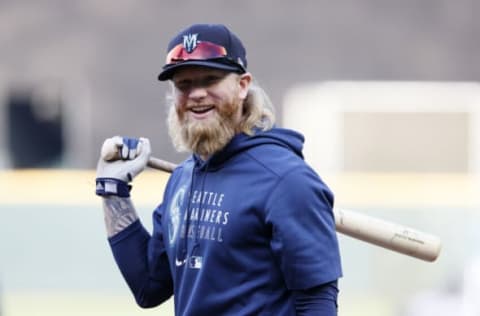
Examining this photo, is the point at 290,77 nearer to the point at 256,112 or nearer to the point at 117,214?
the point at 117,214

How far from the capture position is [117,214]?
8.95 ft

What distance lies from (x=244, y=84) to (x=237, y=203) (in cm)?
29

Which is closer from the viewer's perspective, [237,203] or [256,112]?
[237,203]

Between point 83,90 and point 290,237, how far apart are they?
11966 mm

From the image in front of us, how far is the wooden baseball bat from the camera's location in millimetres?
2855

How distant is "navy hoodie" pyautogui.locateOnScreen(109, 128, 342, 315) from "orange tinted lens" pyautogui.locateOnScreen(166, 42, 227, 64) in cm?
19

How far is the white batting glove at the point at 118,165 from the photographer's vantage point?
2717 millimetres

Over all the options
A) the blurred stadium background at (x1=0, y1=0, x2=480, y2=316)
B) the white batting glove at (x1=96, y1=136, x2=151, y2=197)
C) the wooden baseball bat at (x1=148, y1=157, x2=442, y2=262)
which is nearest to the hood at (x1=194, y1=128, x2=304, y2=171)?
the white batting glove at (x1=96, y1=136, x2=151, y2=197)

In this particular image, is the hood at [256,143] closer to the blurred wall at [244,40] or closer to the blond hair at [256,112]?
the blond hair at [256,112]

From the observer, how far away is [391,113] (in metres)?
11.2

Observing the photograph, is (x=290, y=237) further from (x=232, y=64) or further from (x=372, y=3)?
(x=372, y=3)

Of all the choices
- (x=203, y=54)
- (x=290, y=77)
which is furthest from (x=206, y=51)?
(x=290, y=77)

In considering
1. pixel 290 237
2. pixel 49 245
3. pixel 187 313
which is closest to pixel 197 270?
pixel 187 313

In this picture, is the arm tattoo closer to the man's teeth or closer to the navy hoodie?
the navy hoodie
